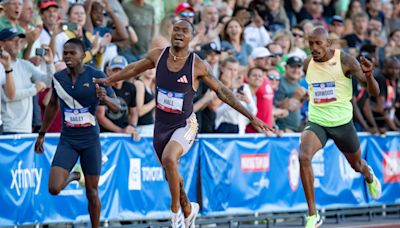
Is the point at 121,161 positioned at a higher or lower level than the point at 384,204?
higher

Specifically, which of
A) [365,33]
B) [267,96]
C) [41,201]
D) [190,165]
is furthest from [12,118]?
[365,33]

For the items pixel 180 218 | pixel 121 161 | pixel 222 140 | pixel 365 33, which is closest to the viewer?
pixel 180 218

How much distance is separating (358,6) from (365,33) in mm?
1004

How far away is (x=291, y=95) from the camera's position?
60.8 feet

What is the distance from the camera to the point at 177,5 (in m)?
19.4

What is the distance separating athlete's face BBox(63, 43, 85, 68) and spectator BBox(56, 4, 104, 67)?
86.1 inches

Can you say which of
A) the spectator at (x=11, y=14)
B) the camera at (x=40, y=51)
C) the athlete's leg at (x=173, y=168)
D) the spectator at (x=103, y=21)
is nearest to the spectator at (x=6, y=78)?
the camera at (x=40, y=51)

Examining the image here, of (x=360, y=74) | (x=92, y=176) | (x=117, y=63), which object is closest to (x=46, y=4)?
(x=117, y=63)

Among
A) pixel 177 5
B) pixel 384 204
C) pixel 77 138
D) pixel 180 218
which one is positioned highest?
pixel 177 5

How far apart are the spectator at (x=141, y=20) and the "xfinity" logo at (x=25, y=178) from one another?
4606 mm

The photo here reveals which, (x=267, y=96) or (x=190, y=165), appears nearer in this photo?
(x=190, y=165)

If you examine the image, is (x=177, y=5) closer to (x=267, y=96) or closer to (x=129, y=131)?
(x=267, y=96)

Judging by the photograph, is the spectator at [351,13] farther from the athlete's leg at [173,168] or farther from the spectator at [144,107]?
the athlete's leg at [173,168]

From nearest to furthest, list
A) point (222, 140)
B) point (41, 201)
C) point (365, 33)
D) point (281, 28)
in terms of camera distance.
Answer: point (41, 201), point (222, 140), point (281, 28), point (365, 33)
